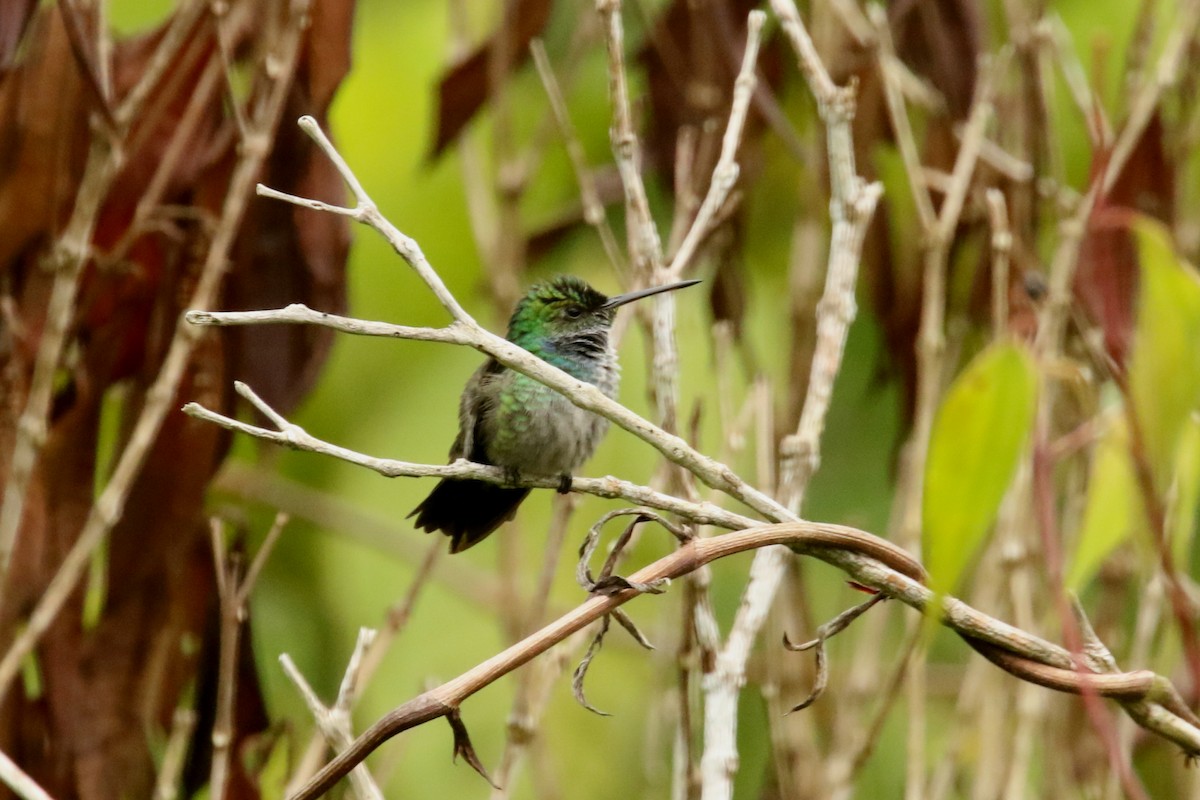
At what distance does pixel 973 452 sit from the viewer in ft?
3.16

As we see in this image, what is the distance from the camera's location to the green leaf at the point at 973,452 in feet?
3.09

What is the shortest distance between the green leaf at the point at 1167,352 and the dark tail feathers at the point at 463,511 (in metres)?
1.13

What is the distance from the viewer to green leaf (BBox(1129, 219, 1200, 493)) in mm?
1024

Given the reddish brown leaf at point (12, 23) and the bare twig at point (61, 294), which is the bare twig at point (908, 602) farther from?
the reddish brown leaf at point (12, 23)

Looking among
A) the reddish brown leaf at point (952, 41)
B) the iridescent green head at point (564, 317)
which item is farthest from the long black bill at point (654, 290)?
the reddish brown leaf at point (952, 41)

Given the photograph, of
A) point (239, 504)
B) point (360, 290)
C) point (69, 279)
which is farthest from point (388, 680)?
point (69, 279)

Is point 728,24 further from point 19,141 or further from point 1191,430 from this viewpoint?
point 1191,430

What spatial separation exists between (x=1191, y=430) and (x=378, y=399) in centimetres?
225

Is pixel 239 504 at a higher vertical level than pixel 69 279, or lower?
lower

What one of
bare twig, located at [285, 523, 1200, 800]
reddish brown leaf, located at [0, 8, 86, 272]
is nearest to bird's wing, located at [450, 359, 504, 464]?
reddish brown leaf, located at [0, 8, 86, 272]

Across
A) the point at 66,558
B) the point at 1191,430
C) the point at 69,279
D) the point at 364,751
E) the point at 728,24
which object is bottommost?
the point at 66,558

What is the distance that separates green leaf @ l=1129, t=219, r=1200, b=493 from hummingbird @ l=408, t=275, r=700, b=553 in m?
1.13

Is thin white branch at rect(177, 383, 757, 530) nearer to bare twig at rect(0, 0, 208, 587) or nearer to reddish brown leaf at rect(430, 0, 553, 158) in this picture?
bare twig at rect(0, 0, 208, 587)

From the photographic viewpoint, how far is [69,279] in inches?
84.2
